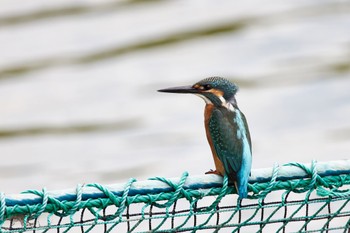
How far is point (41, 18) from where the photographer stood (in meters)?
12.0

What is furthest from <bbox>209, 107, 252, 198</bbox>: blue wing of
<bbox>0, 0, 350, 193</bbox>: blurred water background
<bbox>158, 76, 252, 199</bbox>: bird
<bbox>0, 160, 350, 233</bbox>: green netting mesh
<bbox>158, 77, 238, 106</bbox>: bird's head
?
<bbox>0, 0, 350, 193</bbox>: blurred water background

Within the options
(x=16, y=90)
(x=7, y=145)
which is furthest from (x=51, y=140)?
(x=16, y=90)

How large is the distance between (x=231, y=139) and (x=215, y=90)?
1.28ft

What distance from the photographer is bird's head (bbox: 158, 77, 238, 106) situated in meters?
4.50

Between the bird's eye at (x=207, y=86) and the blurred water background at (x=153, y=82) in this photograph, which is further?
the blurred water background at (x=153, y=82)

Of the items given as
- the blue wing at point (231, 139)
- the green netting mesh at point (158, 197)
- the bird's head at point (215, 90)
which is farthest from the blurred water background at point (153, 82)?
the green netting mesh at point (158, 197)

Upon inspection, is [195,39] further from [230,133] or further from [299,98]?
[230,133]

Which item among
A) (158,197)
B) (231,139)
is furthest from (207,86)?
(158,197)

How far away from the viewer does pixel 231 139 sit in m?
4.21

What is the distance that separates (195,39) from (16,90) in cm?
218

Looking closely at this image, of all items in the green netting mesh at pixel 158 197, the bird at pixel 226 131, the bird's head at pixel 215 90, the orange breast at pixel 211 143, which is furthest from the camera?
the bird's head at pixel 215 90

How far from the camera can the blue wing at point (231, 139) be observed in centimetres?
403

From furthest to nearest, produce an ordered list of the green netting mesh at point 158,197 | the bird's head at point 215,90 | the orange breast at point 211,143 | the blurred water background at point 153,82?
the blurred water background at point 153,82
the bird's head at point 215,90
the orange breast at point 211,143
the green netting mesh at point 158,197

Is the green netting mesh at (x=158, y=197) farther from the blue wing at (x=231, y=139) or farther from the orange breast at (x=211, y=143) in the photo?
the orange breast at (x=211, y=143)
